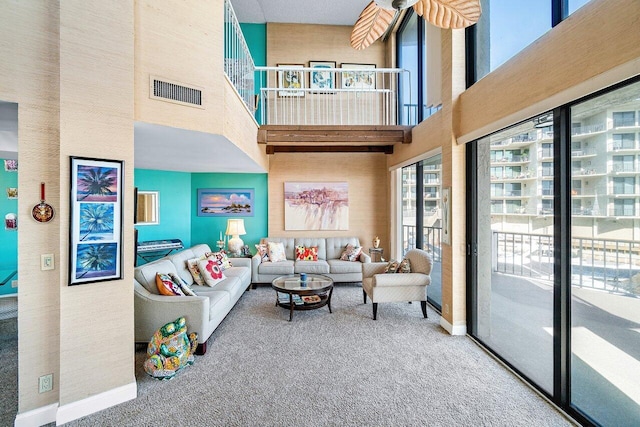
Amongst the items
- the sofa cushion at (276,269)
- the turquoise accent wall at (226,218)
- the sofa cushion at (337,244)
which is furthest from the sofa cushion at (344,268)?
the turquoise accent wall at (226,218)

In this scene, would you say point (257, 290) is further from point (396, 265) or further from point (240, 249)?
point (396, 265)

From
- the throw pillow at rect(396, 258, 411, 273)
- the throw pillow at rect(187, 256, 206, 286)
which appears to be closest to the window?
the throw pillow at rect(396, 258, 411, 273)

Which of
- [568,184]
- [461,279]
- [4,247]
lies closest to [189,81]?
[568,184]

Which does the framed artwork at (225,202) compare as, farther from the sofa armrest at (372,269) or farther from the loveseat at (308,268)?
the sofa armrest at (372,269)

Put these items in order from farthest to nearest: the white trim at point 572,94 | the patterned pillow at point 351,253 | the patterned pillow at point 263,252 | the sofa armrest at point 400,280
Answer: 1. the patterned pillow at point 351,253
2. the patterned pillow at point 263,252
3. the sofa armrest at point 400,280
4. the white trim at point 572,94

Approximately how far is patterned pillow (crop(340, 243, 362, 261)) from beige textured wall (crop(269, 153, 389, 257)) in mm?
616

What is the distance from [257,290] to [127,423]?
3166 millimetres

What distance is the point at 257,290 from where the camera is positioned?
17.0ft

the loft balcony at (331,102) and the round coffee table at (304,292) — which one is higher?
the loft balcony at (331,102)

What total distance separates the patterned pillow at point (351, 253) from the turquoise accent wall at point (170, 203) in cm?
346

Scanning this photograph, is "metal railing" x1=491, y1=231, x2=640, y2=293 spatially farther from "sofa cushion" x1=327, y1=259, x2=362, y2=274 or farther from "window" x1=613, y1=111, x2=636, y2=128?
"sofa cushion" x1=327, y1=259, x2=362, y2=274

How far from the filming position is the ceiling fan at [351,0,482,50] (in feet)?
5.71

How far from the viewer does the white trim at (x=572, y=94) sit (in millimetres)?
1606

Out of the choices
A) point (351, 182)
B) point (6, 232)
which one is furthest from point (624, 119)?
point (6, 232)
